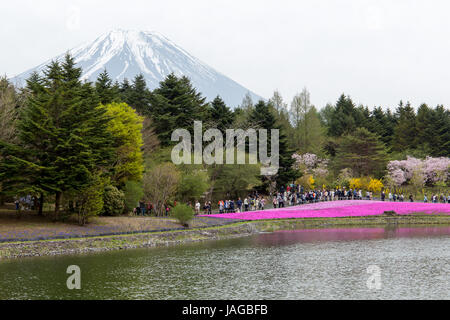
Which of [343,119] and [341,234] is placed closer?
[341,234]

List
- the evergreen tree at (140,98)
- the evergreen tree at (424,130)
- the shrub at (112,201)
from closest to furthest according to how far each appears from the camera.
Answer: the shrub at (112,201) < the evergreen tree at (140,98) < the evergreen tree at (424,130)

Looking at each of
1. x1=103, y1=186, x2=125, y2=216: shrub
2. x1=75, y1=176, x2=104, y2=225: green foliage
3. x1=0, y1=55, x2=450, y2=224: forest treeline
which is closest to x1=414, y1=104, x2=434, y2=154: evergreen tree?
x1=0, y1=55, x2=450, y2=224: forest treeline

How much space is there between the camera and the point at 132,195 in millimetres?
51844

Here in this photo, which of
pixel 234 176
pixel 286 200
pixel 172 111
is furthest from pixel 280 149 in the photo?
pixel 172 111

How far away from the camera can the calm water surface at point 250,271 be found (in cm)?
2295

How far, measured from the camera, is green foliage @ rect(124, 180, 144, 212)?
51.7m

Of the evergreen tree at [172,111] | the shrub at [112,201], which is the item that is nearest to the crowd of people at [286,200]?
the shrub at [112,201]

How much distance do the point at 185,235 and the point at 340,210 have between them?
24.7 meters

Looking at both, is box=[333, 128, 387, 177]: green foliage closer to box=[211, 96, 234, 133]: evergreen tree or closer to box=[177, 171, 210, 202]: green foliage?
box=[211, 96, 234, 133]: evergreen tree

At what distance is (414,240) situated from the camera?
4100 cm

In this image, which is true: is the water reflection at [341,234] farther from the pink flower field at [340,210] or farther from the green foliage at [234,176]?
the green foliage at [234,176]

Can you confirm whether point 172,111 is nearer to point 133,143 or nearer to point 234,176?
point 234,176

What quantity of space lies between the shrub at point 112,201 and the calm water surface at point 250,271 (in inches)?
483
